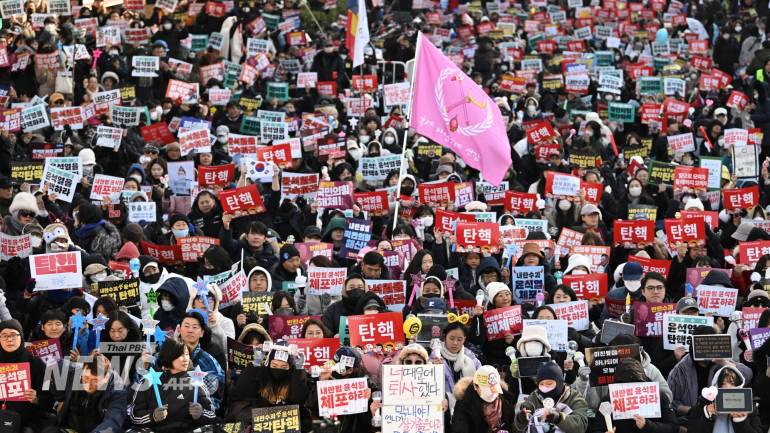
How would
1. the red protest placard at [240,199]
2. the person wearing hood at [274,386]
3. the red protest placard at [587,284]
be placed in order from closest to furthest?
1. the person wearing hood at [274,386]
2. the red protest placard at [587,284]
3. the red protest placard at [240,199]

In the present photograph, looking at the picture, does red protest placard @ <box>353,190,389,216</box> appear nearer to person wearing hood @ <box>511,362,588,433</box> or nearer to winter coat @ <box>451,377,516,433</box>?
person wearing hood @ <box>511,362,588,433</box>

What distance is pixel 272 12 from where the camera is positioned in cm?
2723

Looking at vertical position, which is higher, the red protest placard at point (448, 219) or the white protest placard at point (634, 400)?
the red protest placard at point (448, 219)

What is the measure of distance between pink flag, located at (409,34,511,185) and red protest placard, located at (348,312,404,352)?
166 inches

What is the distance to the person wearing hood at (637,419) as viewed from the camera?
10359 mm

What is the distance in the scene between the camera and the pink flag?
15.3 m

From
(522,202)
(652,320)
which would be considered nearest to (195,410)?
(652,320)

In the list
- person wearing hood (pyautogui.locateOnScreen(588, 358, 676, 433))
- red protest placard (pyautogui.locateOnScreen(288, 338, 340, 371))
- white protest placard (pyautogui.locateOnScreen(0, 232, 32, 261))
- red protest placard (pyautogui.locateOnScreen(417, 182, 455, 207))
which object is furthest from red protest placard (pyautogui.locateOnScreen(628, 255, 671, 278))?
white protest placard (pyautogui.locateOnScreen(0, 232, 32, 261))

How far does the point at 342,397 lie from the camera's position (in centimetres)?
1011

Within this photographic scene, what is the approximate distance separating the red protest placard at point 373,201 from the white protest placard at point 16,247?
13.1 ft

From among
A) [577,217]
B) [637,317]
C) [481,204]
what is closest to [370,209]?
[481,204]

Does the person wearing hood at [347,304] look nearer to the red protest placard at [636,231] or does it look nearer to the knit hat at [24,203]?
the knit hat at [24,203]

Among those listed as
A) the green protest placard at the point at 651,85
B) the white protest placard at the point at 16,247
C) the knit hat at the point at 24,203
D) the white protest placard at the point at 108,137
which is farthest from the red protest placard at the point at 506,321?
the green protest placard at the point at 651,85

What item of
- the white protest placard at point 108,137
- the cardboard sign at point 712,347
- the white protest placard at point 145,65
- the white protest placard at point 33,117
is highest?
the white protest placard at point 145,65
